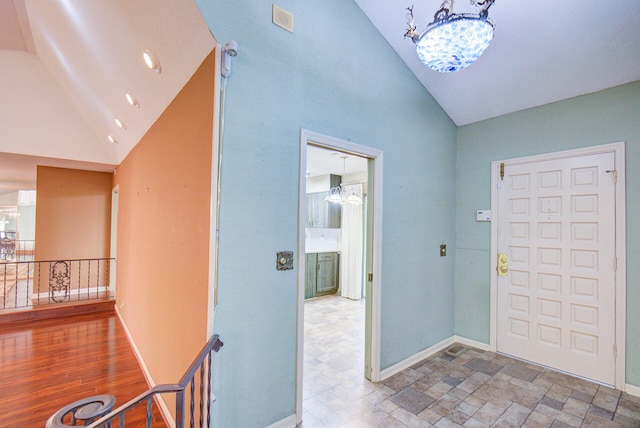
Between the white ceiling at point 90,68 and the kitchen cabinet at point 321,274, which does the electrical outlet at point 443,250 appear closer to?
the kitchen cabinet at point 321,274

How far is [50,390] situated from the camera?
278cm

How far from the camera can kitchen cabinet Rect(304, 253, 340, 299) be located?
230 inches

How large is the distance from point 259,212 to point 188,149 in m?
0.76

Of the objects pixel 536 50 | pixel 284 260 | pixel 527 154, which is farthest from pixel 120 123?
pixel 527 154

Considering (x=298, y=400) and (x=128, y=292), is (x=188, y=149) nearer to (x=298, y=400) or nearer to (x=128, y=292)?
(x=298, y=400)

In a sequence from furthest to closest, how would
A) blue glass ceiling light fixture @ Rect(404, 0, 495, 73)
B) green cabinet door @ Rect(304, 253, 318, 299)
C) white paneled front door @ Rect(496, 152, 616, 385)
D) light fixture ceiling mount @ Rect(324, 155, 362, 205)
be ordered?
1. green cabinet door @ Rect(304, 253, 318, 299)
2. light fixture ceiling mount @ Rect(324, 155, 362, 205)
3. white paneled front door @ Rect(496, 152, 616, 385)
4. blue glass ceiling light fixture @ Rect(404, 0, 495, 73)

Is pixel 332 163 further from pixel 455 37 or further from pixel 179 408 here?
pixel 179 408

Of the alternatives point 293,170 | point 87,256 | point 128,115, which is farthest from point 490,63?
point 87,256

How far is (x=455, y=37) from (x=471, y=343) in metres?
3.48

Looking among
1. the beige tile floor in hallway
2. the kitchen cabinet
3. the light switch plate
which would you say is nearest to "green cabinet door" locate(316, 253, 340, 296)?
the kitchen cabinet

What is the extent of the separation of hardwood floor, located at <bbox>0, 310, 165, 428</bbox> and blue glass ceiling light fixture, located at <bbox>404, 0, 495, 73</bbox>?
136 inches

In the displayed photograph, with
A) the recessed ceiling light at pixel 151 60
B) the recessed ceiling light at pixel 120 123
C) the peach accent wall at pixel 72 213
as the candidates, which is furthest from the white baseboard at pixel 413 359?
the peach accent wall at pixel 72 213

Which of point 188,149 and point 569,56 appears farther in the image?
point 569,56

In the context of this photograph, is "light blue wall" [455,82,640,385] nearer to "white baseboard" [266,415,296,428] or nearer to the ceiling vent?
"white baseboard" [266,415,296,428]
